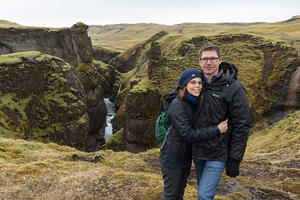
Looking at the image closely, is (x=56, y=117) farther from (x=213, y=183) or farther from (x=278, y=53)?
(x=278, y=53)

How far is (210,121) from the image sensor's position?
5.13 m

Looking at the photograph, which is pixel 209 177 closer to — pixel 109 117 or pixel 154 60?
pixel 154 60

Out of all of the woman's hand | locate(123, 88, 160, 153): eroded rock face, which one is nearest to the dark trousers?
the woman's hand

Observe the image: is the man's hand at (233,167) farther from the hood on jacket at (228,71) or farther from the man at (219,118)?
the hood on jacket at (228,71)

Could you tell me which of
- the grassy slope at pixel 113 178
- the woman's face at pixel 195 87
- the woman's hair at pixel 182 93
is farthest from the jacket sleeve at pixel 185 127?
the grassy slope at pixel 113 178

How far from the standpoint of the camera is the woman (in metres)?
5.00

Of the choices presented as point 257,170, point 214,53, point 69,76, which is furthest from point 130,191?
point 69,76

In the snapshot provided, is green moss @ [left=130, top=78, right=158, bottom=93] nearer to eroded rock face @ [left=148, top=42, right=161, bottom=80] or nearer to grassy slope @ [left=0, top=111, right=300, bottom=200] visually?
eroded rock face @ [left=148, top=42, right=161, bottom=80]

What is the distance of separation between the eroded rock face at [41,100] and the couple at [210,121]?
25.8m

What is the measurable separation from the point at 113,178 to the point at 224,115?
290 inches

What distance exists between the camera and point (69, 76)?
116 ft

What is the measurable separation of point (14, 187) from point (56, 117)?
77.2 ft

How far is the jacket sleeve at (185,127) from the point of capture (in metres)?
4.92

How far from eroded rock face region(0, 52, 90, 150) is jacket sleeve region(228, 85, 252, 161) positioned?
87.7 feet
